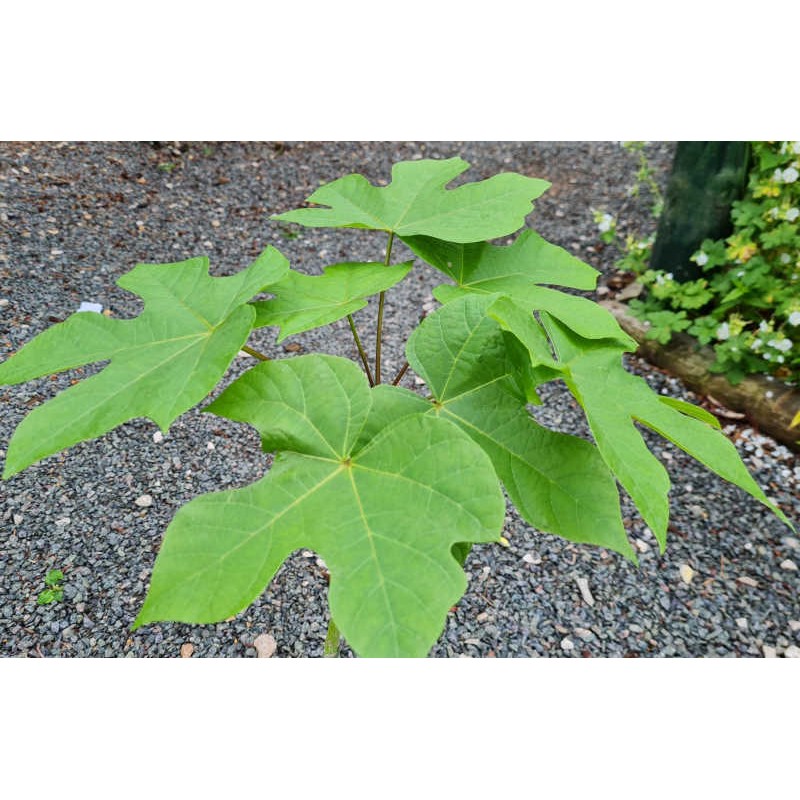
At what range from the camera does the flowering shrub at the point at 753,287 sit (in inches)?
97.7

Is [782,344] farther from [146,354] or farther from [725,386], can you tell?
[146,354]

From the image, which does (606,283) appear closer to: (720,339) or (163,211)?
(720,339)

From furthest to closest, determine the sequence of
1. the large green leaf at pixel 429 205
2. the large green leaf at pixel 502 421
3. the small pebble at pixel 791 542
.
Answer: the small pebble at pixel 791 542, the large green leaf at pixel 429 205, the large green leaf at pixel 502 421

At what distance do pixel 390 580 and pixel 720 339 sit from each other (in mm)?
2535

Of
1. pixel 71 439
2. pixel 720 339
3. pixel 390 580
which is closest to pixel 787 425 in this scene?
pixel 720 339

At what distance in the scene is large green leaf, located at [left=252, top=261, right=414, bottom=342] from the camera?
3.04 ft

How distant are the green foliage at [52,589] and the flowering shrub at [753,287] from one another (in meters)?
2.40

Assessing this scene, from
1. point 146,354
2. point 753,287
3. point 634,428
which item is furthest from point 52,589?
point 753,287

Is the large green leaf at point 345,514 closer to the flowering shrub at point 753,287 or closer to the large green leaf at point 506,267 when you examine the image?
the large green leaf at point 506,267

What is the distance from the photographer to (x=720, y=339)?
9.18 ft

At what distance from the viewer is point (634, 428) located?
0.83 metres

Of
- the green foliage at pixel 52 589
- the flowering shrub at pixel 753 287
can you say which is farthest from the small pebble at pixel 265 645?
the flowering shrub at pixel 753 287

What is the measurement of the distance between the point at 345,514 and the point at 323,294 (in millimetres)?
386

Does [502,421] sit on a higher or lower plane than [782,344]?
higher
